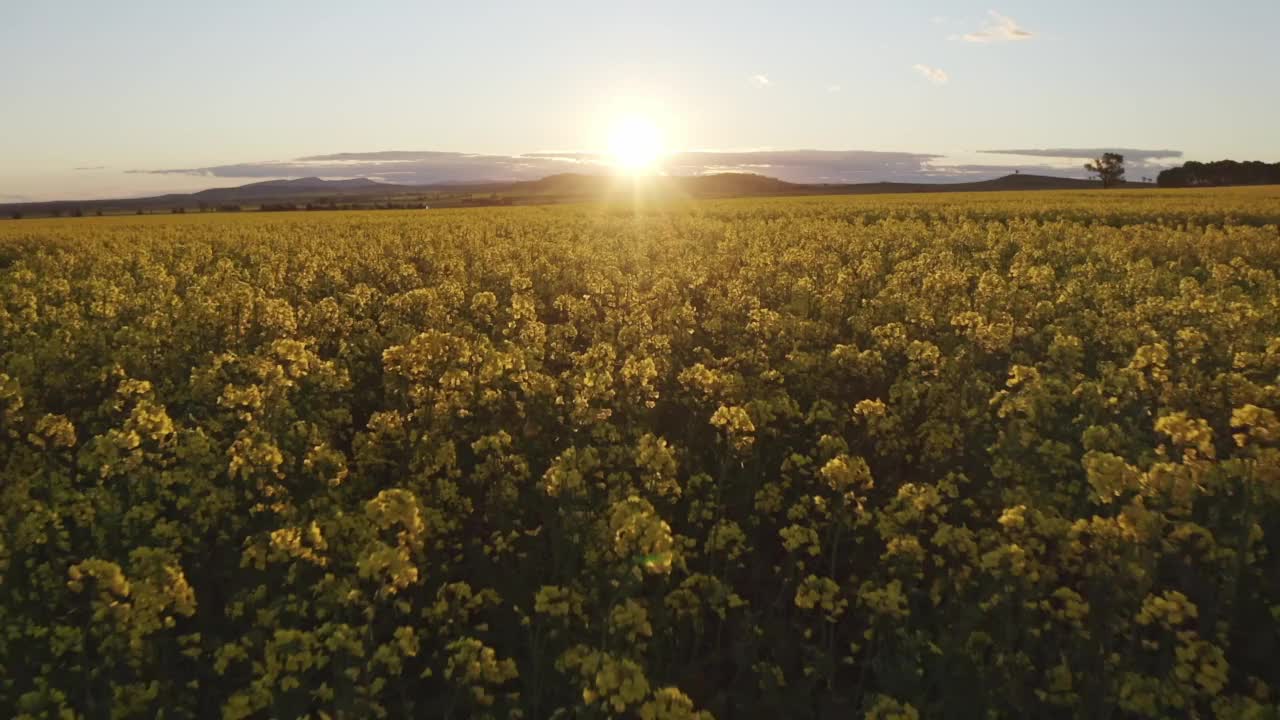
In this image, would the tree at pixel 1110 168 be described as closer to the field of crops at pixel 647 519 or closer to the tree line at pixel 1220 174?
the tree line at pixel 1220 174

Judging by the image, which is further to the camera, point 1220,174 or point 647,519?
point 1220,174

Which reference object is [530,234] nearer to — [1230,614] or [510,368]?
[510,368]

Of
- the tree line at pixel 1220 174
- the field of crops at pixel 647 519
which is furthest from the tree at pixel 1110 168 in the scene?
the field of crops at pixel 647 519

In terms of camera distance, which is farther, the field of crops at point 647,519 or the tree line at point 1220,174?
the tree line at point 1220,174

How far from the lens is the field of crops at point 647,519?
518 centimetres

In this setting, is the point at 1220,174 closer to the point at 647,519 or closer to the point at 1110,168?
the point at 1110,168

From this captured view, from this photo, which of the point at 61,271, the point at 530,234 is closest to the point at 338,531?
the point at 61,271

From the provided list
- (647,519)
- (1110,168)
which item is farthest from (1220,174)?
(647,519)

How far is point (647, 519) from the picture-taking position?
16.6 feet

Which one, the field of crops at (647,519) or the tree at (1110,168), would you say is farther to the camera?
the tree at (1110,168)

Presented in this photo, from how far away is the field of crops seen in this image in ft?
17.0

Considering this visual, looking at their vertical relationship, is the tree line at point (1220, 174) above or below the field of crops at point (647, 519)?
above

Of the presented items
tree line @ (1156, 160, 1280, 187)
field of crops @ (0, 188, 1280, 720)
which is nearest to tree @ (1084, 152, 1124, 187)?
tree line @ (1156, 160, 1280, 187)

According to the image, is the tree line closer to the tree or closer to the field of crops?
the tree
